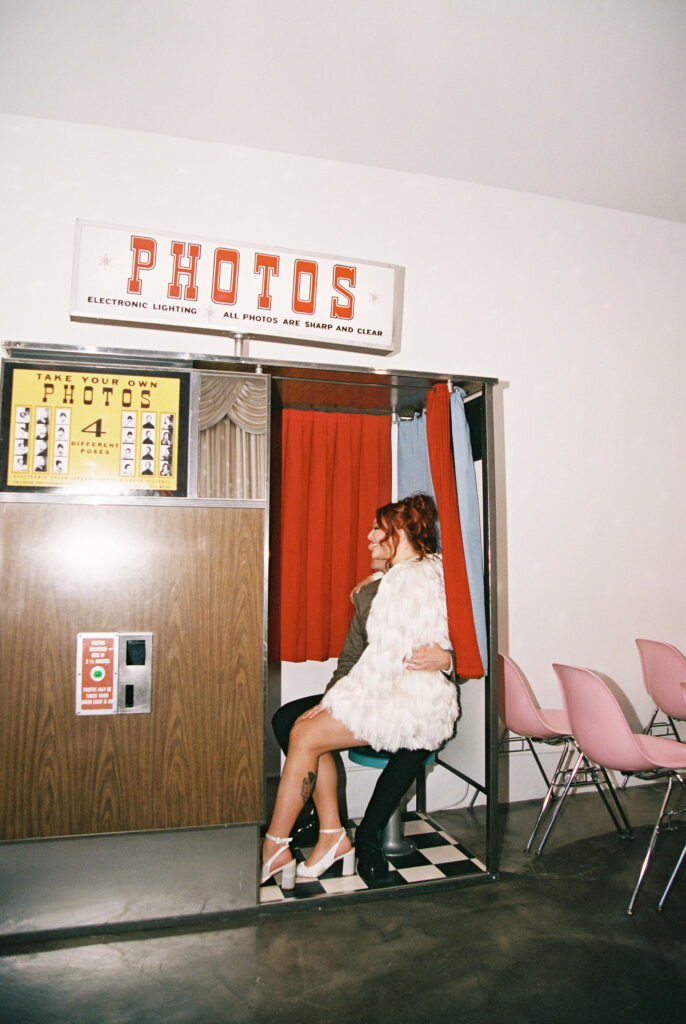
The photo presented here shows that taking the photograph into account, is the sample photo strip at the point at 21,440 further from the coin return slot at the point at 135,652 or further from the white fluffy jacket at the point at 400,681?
the white fluffy jacket at the point at 400,681

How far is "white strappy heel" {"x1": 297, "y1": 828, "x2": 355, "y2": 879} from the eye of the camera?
2812mm

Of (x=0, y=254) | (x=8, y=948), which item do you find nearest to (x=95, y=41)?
(x=0, y=254)

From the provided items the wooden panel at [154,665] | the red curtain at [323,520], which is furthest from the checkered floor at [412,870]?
the red curtain at [323,520]

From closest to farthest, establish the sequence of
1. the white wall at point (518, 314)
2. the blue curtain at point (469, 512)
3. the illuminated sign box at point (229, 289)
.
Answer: the blue curtain at point (469, 512)
the illuminated sign box at point (229, 289)
the white wall at point (518, 314)

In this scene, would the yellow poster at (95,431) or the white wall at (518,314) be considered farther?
the white wall at (518,314)

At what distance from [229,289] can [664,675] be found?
11.0 feet

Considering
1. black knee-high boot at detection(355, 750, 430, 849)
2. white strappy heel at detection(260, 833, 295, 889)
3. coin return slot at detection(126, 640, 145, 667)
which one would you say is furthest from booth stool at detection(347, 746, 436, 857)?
coin return slot at detection(126, 640, 145, 667)

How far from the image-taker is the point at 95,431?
100 inches

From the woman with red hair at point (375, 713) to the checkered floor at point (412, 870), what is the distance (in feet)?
0.19

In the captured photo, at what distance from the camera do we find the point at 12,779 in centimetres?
238

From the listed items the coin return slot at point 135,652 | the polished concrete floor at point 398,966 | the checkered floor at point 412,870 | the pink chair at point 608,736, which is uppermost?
the coin return slot at point 135,652

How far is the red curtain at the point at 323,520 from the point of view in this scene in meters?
3.44

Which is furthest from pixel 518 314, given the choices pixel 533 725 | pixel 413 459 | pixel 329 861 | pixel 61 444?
pixel 329 861

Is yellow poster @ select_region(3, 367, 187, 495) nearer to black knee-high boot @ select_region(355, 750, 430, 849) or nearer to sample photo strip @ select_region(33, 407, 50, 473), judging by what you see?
sample photo strip @ select_region(33, 407, 50, 473)
